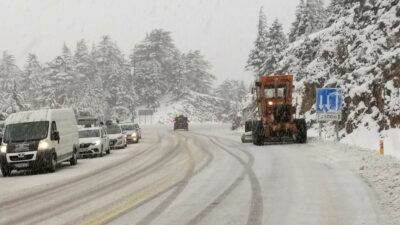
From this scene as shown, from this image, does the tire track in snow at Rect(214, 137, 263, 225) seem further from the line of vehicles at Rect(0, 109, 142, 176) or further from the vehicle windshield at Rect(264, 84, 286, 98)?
the vehicle windshield at Rect(264, 84, 286, 98)

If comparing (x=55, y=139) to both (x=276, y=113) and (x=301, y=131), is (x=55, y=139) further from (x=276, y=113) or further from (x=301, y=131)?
Answer: (x=301, y=131)

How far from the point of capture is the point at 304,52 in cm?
5756

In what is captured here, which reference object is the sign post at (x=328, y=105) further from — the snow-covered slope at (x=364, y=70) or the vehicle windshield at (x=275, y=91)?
the vehicle windshield at (x=275, y=91)

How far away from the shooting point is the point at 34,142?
847 inches

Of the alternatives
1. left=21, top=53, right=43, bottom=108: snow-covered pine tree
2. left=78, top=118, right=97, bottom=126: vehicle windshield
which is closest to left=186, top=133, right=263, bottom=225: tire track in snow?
left=78, top=118, right=97, bottom=126: vehicle windshield

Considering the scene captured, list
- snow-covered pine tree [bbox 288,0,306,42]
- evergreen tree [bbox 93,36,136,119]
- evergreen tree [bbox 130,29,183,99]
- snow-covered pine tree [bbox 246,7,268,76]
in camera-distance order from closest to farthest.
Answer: snow-covered pine tree [bbox 288,0,306,42]
snow-covered pine tree [bbox 246,7,268,76]
evergreen tree [bbox 93,36,136,119]
evergreen tree [bbox 130,29,183,99]

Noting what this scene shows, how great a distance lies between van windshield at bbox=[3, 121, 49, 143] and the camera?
2186cm

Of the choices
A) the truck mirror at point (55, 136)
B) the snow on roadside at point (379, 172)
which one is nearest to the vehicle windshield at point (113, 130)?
the truck mirror at point (55, 136)

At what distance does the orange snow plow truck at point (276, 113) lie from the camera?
32.6 m

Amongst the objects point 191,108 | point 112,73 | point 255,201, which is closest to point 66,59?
point 112,73

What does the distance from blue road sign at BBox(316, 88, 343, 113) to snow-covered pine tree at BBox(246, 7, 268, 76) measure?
164 feet

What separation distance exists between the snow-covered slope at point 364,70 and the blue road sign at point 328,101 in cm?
275

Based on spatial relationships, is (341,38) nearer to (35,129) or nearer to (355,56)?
(355,56)

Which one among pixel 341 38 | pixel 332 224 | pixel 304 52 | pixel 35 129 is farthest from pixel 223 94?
pixel 332 224
